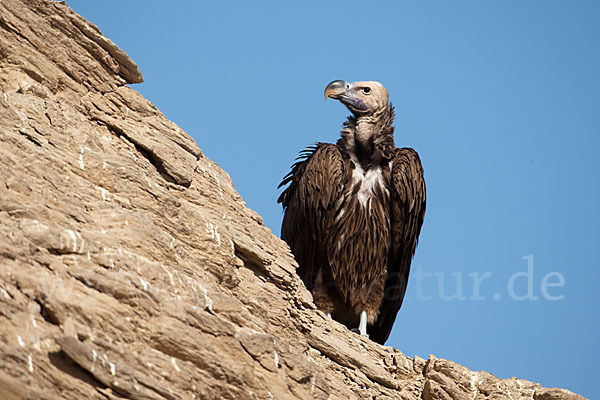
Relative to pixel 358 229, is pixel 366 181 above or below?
above

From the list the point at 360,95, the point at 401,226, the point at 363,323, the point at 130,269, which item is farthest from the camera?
the point at 360,95

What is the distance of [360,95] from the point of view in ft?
36.3

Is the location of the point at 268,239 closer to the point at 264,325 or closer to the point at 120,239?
the point at 264,325

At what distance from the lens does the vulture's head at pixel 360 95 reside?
10.9 metres

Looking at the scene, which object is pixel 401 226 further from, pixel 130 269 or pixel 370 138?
pixel 130 269

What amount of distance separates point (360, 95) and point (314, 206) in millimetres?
1794

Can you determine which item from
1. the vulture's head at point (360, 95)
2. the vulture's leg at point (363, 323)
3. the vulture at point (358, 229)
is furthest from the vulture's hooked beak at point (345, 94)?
the vulture's leg at point (363, 323)

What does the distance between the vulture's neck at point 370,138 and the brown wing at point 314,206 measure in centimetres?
27

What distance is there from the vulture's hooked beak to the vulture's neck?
151 mm

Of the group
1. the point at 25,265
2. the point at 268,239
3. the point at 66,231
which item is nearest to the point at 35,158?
the point at 66,231

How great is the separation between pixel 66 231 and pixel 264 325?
1.83 m

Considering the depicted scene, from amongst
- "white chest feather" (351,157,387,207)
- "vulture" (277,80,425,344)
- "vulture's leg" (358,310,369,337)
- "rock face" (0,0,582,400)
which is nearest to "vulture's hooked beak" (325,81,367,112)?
"vulture" (277,80,425,344)

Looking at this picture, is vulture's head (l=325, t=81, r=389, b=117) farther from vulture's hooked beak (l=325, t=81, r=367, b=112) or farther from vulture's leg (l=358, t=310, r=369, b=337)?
vulture's leg (l=358, t=310, r=369, b=337)

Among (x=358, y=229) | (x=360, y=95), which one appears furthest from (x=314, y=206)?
(x=360, y=95)
